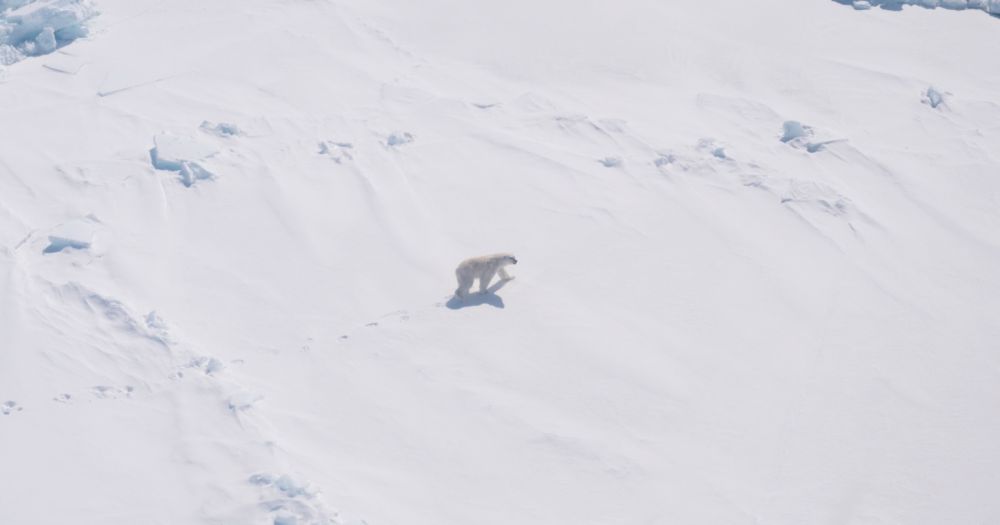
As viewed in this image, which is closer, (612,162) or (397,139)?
(612,162)

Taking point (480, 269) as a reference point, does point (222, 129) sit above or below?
above

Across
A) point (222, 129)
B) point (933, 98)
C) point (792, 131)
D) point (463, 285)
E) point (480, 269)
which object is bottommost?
point (463, 285)

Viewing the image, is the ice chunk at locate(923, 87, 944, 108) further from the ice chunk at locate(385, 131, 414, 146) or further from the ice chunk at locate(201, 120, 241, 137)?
the ice chunk at locate(201, 120, 241, 137)

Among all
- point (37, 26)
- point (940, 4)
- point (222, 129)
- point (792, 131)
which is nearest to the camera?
point (222, 129)

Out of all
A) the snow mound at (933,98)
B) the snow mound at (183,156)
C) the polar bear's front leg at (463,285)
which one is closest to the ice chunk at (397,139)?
the snow mound at (183,156)

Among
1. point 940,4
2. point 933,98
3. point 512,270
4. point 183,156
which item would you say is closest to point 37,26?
point 183,156

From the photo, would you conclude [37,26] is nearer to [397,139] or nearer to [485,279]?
[397,139]
